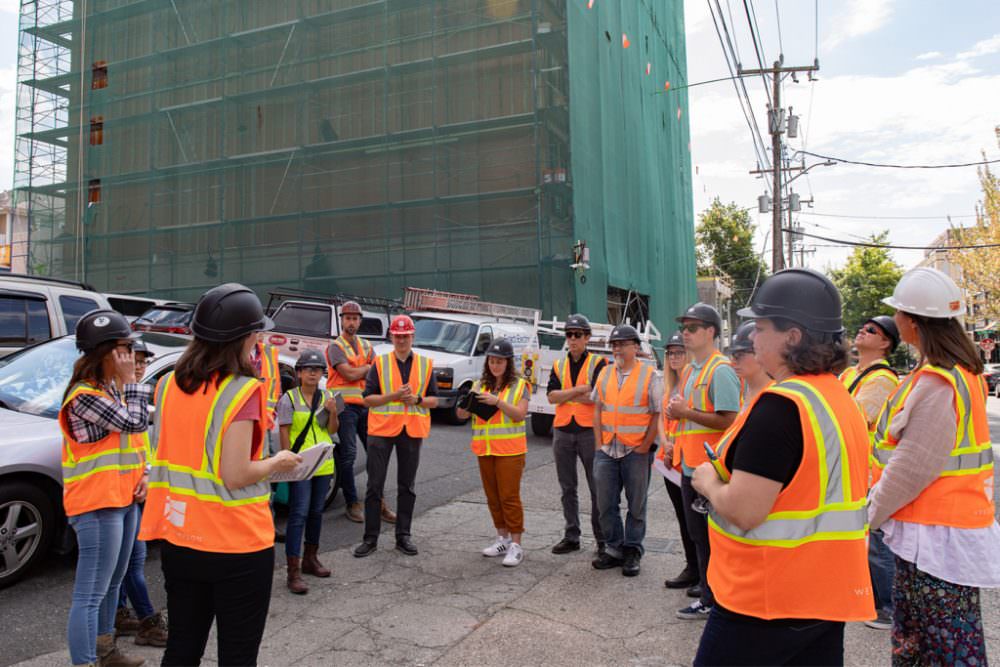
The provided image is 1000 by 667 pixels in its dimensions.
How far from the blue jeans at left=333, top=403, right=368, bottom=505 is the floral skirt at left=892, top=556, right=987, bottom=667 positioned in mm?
4569

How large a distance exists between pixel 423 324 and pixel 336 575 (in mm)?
8925

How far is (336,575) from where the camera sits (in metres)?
5.00

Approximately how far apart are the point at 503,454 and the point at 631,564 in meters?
1.24

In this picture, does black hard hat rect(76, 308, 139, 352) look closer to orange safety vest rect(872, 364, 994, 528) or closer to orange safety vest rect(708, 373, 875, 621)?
orange safety vest rect(708, 373, 875, 621)

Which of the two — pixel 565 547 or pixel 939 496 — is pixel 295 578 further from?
pixel 939 496

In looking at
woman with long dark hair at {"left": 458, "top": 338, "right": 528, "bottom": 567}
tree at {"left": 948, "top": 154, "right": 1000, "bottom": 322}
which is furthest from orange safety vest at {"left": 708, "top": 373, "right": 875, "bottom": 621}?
tree at {"left": 948, "top": 154, "right": 1000, "bottom": 322}

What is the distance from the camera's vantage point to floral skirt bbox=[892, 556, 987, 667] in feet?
8.38

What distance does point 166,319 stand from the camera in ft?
46.8

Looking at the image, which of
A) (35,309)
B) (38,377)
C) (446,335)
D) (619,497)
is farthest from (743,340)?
(446,335)

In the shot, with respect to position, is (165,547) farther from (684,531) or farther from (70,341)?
(70,341)

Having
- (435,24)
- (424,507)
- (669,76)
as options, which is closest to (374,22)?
(435,24)

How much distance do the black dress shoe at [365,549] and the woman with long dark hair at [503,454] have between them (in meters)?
0.89

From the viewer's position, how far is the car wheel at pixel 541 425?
1178 centimetres

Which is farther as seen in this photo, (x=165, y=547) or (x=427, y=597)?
(x=427, y=597)
